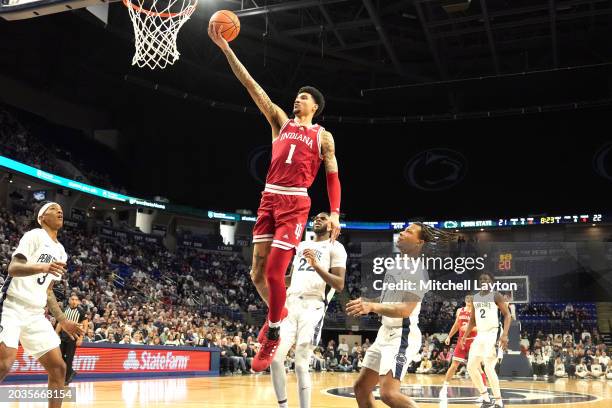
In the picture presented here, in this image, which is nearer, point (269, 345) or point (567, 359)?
point (269, 345)

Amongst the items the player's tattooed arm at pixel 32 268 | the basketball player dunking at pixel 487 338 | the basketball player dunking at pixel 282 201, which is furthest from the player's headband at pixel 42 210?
the basketball player dunking at pixel 487 338

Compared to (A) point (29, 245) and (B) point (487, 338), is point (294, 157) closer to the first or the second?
(A) point (29, 245)

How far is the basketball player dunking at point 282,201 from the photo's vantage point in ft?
18.5

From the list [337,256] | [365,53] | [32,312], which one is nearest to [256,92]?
[337,256]

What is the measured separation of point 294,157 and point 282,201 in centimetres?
45

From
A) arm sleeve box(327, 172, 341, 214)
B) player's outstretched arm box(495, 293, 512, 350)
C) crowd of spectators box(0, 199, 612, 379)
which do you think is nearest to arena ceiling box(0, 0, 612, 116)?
crowd of spectators box(0, 199, 612, 379)

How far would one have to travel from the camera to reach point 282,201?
5.77 m

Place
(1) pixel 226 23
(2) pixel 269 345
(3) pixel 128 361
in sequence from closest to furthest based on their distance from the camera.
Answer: (2) pixel 269 345, (1) pixel 226 23, (3) pixel 128 361

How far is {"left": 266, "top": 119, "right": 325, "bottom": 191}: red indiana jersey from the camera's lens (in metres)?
5.83

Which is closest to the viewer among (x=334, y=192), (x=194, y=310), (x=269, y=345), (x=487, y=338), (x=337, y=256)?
(x=269, y=345)

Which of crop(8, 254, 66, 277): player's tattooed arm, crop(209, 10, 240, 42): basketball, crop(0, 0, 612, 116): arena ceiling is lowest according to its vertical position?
crop(8, 254, 66, 277): player's tattooed arm

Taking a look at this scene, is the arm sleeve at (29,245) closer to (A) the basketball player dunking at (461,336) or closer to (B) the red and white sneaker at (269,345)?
(B) the red and white sneaker at (269,345)

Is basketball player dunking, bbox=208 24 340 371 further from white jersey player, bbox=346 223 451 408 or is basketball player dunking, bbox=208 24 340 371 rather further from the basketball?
white jersey player, bbox=346 223 451 408

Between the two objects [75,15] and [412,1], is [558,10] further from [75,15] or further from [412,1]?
[75,15]
